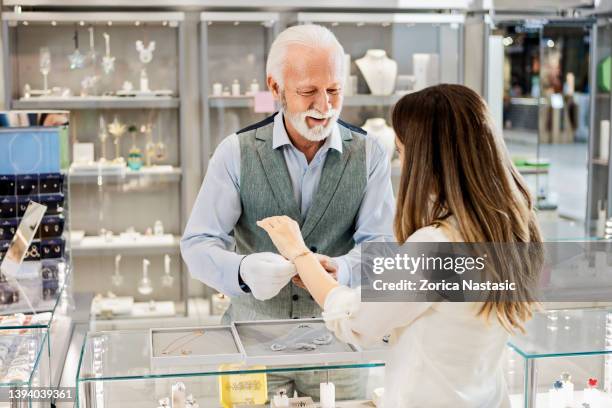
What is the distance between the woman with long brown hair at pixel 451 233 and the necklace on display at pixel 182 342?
477mm

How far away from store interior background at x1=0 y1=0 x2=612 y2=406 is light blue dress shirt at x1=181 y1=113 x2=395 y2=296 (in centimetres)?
306

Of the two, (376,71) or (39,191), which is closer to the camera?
(39,191)

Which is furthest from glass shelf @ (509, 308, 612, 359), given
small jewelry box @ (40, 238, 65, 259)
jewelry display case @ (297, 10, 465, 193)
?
jewelry display case @ (297, 10, 465, 193)

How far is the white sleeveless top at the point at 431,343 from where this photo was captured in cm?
163

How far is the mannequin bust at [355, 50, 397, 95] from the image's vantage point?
5902mm

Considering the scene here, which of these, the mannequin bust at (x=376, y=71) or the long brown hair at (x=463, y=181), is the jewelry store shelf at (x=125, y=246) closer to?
the mannequin bust at (x=376, y=71)

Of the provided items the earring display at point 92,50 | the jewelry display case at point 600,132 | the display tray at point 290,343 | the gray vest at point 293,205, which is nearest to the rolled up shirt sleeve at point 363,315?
the display tray at point 290,343

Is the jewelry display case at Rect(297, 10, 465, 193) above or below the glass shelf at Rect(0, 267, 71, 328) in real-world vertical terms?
above

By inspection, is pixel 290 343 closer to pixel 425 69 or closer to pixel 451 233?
pixel 451 233

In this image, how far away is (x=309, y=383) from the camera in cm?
202

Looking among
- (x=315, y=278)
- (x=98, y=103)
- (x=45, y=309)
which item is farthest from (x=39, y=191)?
(x=98, y=103)

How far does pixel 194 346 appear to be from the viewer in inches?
79.7

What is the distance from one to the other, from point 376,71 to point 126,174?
6.16 ft

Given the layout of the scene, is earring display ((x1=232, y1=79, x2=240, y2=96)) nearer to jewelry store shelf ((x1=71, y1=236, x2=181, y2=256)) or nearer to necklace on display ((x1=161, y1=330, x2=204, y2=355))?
jewelry store shelf ((x1=71, y1=236, x2=181, y2=256))
